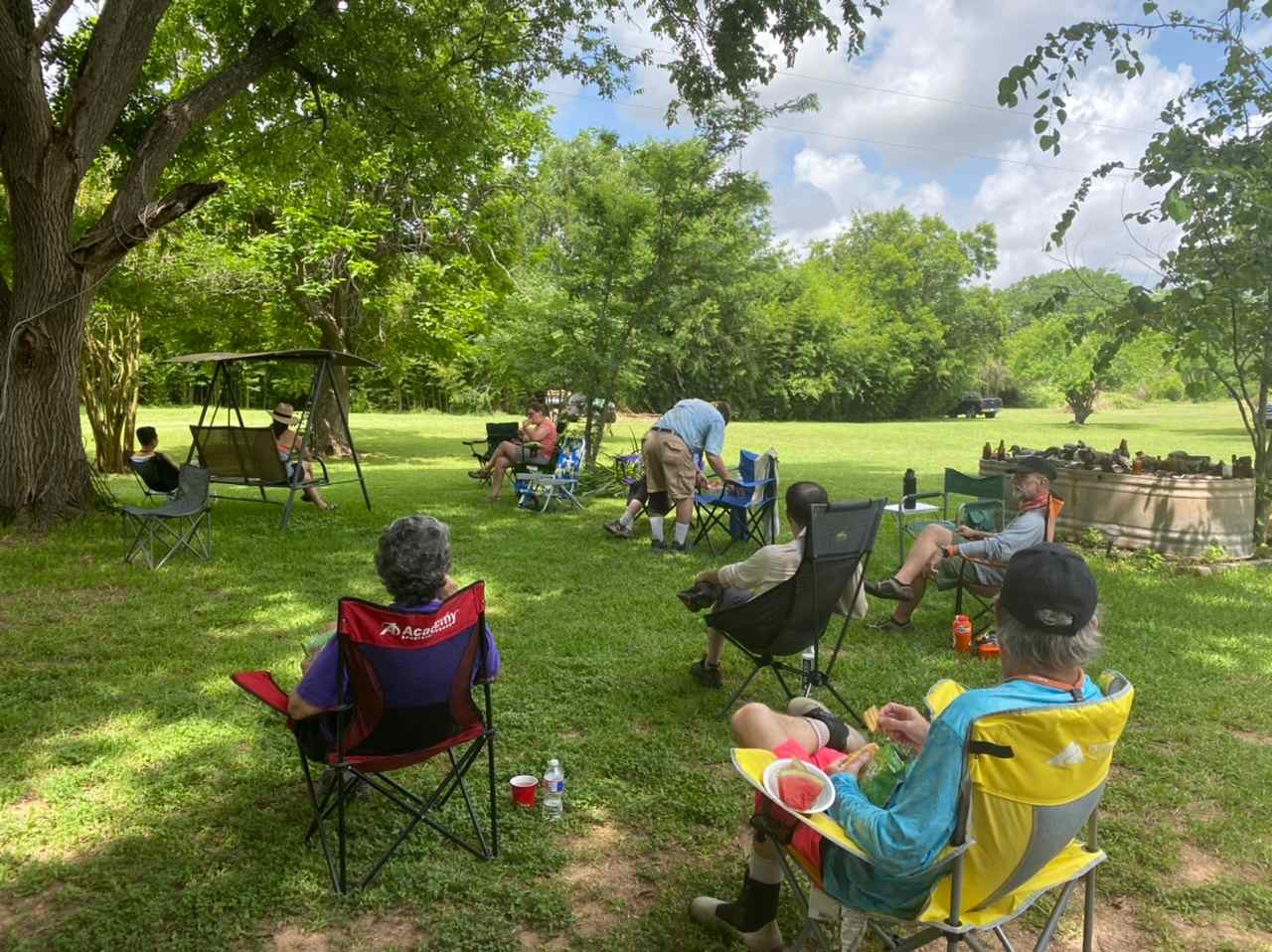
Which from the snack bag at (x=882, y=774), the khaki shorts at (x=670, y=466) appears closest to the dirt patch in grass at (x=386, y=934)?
the snack bag at (x=882, y=774)

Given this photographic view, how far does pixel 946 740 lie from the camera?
1611 millimetres

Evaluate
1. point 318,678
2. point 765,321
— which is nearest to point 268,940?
point 318,678

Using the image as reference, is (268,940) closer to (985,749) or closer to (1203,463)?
(985,749)

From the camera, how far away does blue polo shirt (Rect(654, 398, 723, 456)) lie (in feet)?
24.4

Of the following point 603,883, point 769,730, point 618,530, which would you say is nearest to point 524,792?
point 603,883

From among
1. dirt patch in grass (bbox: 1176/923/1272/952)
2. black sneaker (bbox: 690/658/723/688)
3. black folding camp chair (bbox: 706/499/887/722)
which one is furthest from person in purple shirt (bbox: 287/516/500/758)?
dirt patch in grass (bbox: 1176/923/1272/952)

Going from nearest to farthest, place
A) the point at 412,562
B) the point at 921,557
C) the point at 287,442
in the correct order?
the point at 412,562 → the point at 921,557 → the point at 287,442

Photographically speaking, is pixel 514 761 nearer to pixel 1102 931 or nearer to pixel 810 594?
pixel 810 594

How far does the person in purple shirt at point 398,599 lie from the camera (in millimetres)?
2387

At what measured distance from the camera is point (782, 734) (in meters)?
2.25

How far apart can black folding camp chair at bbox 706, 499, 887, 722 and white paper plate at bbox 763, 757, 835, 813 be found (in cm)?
156

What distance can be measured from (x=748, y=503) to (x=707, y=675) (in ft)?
10.7

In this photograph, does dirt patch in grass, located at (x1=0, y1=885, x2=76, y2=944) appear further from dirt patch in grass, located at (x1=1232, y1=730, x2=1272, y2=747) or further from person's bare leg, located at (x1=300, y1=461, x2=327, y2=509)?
person's bare leg, located at (x1=300, y1=461, x2=327, y2=509)

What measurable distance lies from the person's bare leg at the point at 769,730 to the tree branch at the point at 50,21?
8113 millimetres
